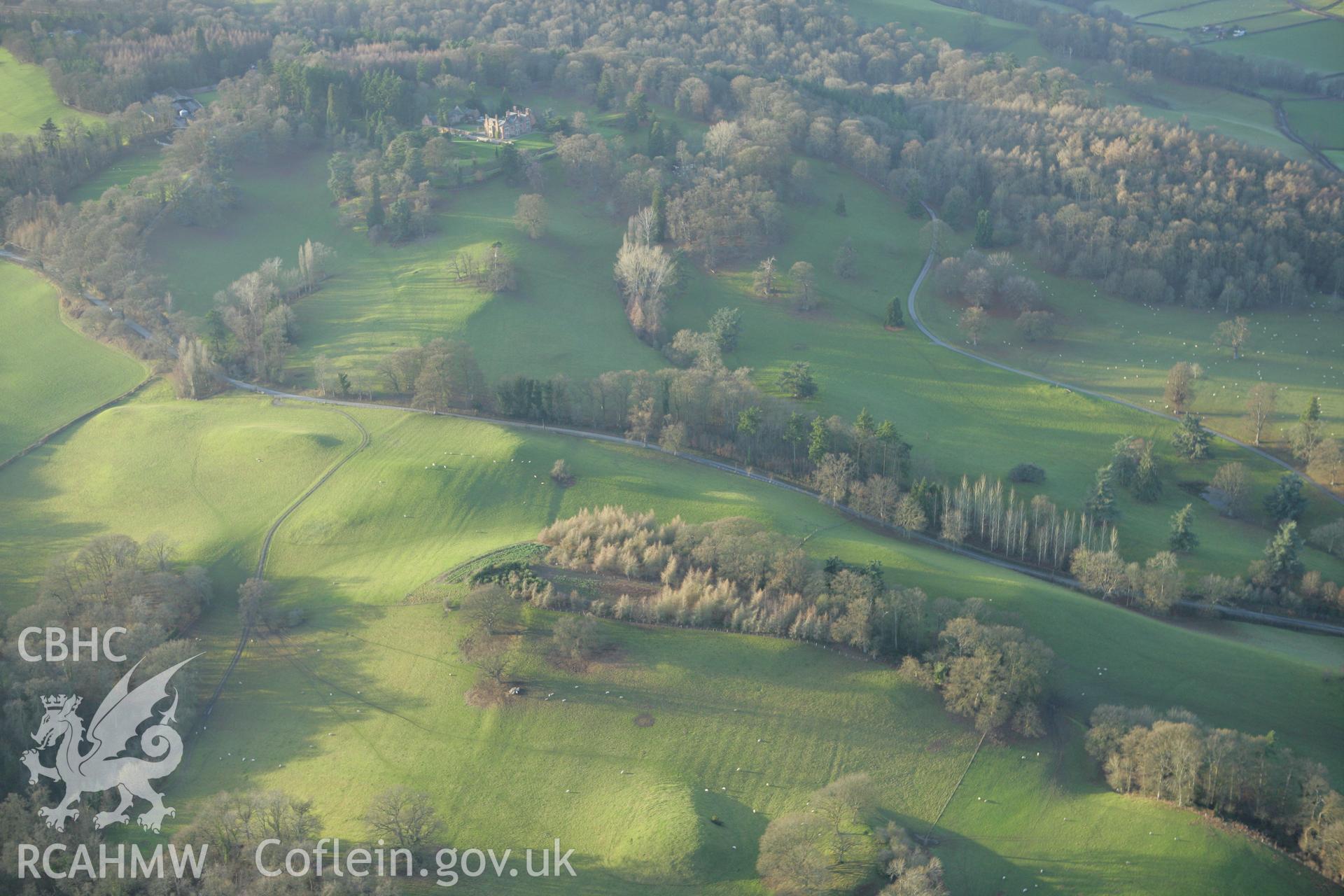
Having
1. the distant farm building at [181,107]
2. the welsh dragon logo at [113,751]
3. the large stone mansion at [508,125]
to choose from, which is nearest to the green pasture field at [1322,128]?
the large stone mansion at [508,125]

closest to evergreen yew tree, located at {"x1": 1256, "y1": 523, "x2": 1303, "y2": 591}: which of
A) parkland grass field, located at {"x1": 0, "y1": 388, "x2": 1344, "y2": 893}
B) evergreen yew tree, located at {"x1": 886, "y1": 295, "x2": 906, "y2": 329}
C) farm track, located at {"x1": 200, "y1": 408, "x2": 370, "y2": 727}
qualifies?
parkland grass field, located at {"x1": 0, "y1": 388, "x2": 1344, "y2": 893}

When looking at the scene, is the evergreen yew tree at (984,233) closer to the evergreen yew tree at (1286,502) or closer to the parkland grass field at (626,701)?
the evergreen yew tree at (1286,502)

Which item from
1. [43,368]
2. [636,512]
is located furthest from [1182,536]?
[43,368]

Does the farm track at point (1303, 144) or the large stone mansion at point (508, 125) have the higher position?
the farm track at point (1303, 144)

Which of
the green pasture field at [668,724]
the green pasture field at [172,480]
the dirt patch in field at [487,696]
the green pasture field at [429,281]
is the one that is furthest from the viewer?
the green pasture field at [429,281]

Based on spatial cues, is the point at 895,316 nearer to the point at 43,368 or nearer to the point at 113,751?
the point at 43,368

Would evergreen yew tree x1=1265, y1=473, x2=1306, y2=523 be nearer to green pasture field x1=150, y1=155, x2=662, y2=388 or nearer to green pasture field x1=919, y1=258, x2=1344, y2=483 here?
green pasture field x1=919, y1=258, x2=1344, y2=483
